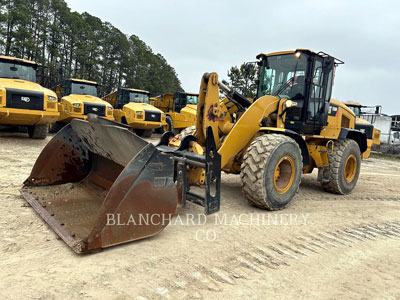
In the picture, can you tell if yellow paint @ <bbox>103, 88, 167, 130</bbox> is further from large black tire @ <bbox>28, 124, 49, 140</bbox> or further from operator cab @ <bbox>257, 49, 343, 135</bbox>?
operator cab @ <bbox>257, 49, 343, 135</bbox>

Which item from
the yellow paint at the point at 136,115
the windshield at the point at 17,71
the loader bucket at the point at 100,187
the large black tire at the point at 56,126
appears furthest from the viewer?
the yellow paint at the point at 136,115

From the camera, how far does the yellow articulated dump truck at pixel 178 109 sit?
16.3 metres

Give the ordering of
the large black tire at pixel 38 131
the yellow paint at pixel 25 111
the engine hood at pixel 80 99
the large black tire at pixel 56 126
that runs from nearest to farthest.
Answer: the yellow paint at pixel 25 111
the large black tire at pixel 38 131
the engine hood at pixel 80 99
the large black tire at pixel 56 126

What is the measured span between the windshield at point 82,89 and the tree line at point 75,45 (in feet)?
38.4

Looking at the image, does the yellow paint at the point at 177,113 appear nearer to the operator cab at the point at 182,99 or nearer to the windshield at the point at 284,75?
the operator cab at the point at 182,99

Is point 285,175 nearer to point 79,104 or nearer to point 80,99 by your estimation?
point 79,104

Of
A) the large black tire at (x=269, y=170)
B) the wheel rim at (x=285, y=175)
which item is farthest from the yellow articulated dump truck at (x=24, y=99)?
the wheel rim at (x=285, y=175)

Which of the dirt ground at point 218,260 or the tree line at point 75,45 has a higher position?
the tree line at point 75,45

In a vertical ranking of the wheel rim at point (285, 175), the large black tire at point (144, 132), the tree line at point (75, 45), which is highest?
the tree line at point (75, 45)

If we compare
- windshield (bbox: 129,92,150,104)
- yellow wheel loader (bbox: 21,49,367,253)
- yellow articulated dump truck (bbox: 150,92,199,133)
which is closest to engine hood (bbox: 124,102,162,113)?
windshield (bbox: 129,92,150,104)

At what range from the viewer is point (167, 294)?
229 cm

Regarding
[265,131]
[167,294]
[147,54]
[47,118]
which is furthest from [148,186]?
[147,54]

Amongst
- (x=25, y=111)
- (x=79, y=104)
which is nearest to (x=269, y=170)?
(x=25, y=111)

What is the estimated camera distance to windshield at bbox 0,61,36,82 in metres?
9.47
